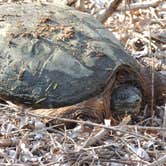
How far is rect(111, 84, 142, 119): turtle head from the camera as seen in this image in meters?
3.79

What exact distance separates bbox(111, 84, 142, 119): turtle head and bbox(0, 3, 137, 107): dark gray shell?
19 centimetres

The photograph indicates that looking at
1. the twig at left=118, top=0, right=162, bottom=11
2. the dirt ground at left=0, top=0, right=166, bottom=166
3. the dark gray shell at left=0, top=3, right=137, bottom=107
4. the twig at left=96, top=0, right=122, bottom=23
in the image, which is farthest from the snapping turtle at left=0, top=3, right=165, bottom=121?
the twig at left=118, top=0, right=162, bottom=11

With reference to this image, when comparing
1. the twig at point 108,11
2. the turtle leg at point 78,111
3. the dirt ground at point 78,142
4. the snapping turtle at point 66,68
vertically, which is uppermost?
the twig at point 108,11

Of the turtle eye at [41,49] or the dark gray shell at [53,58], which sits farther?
the turtle eye at [41,49]

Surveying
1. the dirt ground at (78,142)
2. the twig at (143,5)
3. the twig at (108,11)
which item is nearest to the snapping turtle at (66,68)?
the dirt ground at (78,142)

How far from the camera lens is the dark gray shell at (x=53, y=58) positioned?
3.65 m

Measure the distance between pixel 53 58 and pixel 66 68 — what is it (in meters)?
0.13

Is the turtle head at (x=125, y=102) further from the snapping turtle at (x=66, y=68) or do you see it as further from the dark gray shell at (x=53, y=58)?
the dark gray shell at (x=53, y=58)

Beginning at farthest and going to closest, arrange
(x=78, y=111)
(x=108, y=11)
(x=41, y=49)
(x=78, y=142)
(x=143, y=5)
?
(x=143, y=5) < (x=108, y=11) < (x=41, y=49) < (x=78, y=111) < (x=78, y=142)

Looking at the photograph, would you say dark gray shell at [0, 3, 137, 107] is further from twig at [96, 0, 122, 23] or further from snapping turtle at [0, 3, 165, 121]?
twig at [96, 0, 122, 23]

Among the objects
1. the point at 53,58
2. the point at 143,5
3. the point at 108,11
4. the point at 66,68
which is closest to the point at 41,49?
the point at 53,58

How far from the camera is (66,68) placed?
368cm

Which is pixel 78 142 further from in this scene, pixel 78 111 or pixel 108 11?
pixel 108 11

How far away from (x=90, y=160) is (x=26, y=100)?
860mm
